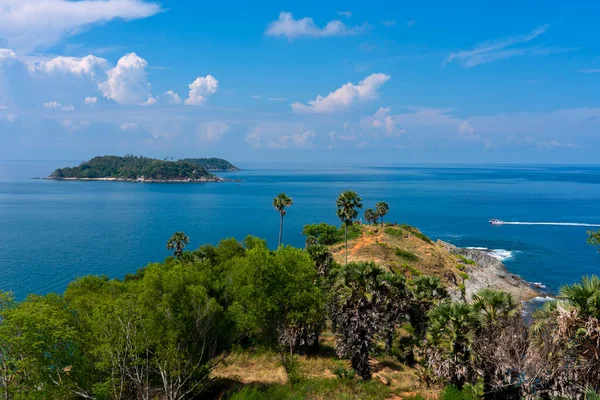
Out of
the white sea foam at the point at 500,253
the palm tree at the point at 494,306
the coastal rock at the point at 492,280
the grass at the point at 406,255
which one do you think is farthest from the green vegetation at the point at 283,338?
the white sea foam at the point at 500,253

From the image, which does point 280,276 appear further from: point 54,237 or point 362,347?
point 54,237

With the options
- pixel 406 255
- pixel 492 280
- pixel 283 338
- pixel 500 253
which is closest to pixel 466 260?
pixel 492 280

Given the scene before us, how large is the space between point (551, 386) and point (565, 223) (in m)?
148

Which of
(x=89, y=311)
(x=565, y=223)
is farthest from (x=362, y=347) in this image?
(x=565, y=223)

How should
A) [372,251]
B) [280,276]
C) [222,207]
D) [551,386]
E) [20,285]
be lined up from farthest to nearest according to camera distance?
[222,207], [372,251], [20,285], [280,276], [551,386]

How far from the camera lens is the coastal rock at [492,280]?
7125 cm

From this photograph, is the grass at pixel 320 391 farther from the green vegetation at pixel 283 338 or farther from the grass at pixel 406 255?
the grass at pixel 406 255

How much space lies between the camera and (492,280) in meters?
75.9

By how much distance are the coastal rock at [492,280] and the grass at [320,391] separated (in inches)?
1862

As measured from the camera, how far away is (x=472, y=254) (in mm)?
90688

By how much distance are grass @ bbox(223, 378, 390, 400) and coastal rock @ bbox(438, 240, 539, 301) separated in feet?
155

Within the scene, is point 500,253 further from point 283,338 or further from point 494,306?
→ point 494,306

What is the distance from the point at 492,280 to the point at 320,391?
6138 centimetres

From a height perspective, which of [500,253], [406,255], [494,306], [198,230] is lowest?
[500,253]
